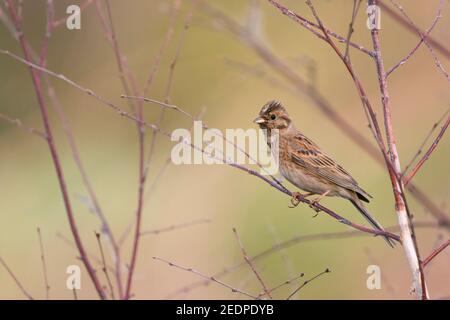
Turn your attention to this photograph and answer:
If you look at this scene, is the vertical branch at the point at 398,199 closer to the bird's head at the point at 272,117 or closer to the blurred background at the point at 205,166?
the bird's head at the point at 272,117

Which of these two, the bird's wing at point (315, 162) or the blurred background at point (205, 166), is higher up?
the blurred background at point (205, 166)

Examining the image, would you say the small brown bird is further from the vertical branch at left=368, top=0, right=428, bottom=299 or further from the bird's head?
the vertical branch at left=368, top=0, right=428, bottom=299

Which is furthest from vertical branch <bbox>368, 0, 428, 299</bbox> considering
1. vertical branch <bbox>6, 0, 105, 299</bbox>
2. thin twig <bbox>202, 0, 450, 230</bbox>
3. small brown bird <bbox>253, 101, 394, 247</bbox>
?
small brown bird <bbox>253, 101, 394, 247</bbox>

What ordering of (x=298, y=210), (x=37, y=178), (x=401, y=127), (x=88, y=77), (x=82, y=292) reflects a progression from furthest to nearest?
(x=88, y=77) → (x=37, y=178) → (x=401, y=127) → (x=298, y=210) → (x=82, y=292)

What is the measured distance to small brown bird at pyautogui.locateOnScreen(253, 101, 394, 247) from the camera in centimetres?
500

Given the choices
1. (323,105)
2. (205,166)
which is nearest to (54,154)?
(323,105)

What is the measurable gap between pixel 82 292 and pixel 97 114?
14.9 ft

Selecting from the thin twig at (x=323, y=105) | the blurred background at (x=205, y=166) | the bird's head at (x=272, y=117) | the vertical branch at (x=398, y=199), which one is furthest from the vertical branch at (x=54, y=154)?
the blurred background at (x=205, y=166)

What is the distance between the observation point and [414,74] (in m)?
10.3

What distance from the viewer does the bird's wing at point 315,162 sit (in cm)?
504

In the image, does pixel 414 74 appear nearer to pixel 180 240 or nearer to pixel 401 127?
pixel 401 127

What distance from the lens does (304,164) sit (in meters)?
5.17

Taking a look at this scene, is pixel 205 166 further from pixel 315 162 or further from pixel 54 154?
pixel 54 154
